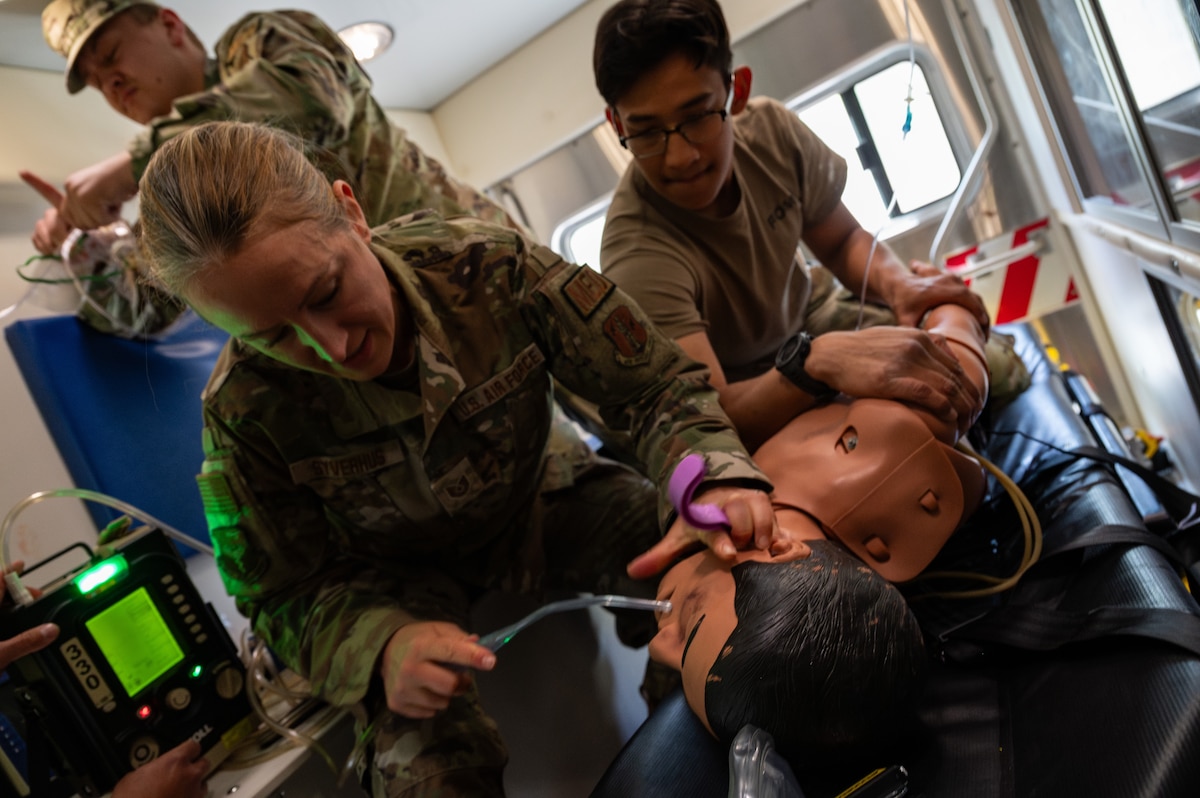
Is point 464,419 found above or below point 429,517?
above

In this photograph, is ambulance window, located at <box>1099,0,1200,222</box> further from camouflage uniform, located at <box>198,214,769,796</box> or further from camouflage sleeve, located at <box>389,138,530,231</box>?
camouflage sleeve, located at <box>389,138,530,231</box>

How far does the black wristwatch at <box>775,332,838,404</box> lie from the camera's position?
140cm

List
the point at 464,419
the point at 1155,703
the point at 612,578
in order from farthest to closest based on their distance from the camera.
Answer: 1. the point at 612,578
2. the point at 464,419
3. the point at 1155,703

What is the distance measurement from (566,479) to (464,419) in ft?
1.33

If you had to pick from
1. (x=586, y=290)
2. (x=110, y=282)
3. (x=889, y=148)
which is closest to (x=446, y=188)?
(x=110, y=282)

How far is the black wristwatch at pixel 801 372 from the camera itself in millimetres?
1402

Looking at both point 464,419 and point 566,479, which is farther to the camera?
point 566,479

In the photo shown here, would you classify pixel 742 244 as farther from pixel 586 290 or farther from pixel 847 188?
pixel 586 290

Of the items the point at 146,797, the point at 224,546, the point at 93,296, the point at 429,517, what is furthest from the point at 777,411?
the point at 93,296

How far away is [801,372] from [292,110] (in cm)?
118

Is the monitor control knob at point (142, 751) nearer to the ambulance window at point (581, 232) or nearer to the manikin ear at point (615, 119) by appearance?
the manikin ear at point (615, 119)

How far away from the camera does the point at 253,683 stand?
152cm

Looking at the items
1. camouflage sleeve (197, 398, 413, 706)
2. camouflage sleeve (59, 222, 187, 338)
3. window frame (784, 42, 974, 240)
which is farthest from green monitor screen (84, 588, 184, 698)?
window frame (784, 42, 974, 240)

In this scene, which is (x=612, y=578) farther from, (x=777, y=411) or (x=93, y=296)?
(x=93, y=296)
